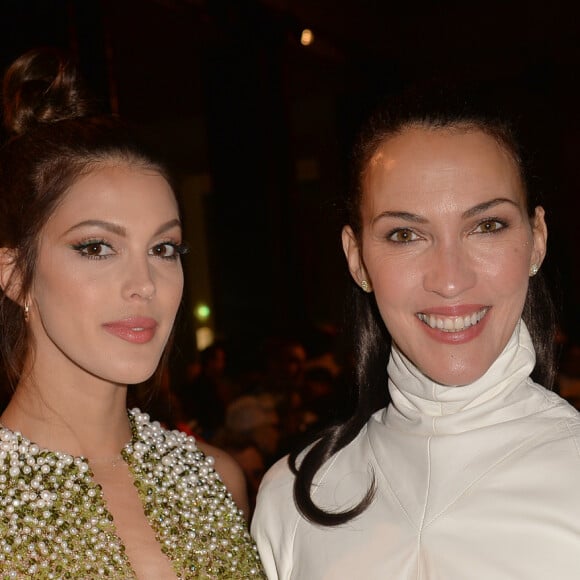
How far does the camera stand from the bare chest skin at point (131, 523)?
194cm

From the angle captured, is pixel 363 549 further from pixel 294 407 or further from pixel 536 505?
pixel 294 407

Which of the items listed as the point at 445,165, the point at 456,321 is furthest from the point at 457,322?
the point at 445,165

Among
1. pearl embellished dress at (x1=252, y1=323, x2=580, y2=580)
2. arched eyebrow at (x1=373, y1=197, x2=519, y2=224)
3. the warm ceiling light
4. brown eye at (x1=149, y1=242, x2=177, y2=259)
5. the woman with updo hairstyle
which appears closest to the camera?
pearl embellished dress at (x1=252, y1=323, x2=580, y2=580)

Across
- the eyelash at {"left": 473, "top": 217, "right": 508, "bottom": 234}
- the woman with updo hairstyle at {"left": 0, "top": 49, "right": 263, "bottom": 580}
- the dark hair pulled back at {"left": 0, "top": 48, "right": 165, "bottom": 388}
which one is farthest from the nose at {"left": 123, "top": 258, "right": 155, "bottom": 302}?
the eyelash at {"left": 473, "top": 217, "right": 508, "bottom": 234}

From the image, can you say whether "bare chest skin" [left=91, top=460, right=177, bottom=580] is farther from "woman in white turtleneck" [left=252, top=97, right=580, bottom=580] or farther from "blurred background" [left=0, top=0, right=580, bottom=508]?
"blurred background" [left=0, top=0, right=580, bottom=508]

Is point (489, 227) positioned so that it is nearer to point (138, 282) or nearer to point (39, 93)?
point (138, 282)

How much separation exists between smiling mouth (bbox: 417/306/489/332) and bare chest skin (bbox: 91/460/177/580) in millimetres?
815

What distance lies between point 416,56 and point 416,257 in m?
8.92

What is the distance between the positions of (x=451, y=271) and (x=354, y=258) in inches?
13.8

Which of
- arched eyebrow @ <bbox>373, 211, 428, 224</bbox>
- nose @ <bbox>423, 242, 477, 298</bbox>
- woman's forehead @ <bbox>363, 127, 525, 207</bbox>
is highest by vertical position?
woman's forehead @ <bbox>363, 127, 525, 207</bbox>

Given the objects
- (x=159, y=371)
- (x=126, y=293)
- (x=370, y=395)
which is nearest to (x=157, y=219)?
(x=126, y=293)

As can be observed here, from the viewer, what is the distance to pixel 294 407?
5.41 meters

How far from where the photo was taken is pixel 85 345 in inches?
75.4

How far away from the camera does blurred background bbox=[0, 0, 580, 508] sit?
4500 millimetres
